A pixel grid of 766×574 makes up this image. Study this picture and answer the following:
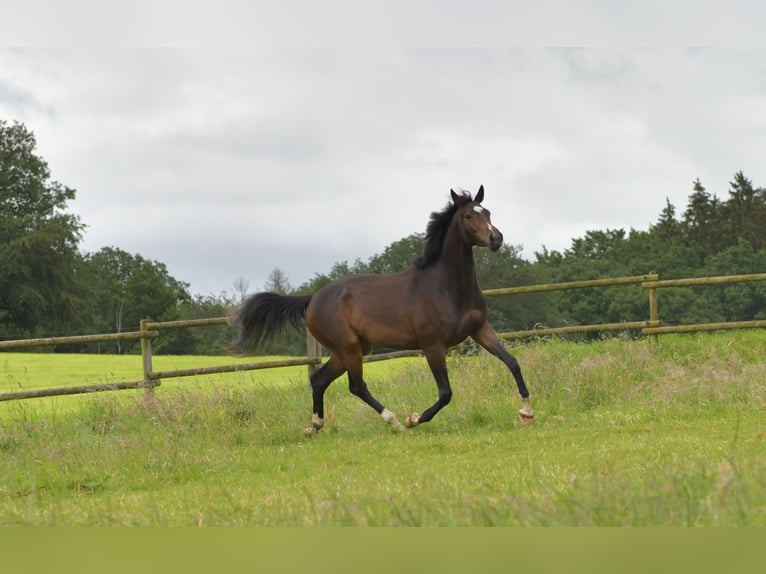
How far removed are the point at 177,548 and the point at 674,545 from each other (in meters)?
0.84

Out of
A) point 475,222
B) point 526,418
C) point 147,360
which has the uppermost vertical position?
point 475,222

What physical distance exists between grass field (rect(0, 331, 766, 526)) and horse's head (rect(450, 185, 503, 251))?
1.88 m

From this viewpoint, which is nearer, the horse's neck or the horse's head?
the horse's head

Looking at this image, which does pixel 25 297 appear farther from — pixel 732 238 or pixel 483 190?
pixel 732 238

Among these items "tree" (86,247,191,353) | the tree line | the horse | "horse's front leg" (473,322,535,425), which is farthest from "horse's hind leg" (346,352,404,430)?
"tree" (86,247,191,353)

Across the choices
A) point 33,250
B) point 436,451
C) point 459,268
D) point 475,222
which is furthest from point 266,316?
point 33,250

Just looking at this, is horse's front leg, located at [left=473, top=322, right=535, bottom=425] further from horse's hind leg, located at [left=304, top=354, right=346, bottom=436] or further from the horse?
horse's hind leg, located at [left=304, top=354, right=346, bottom=436]

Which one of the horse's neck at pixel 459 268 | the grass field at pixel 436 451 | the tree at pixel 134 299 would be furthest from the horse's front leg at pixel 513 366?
the tree at pixel 134 299

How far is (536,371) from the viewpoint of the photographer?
34.7ft

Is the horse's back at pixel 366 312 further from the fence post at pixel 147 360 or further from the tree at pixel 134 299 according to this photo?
the tree at pixel 134 299

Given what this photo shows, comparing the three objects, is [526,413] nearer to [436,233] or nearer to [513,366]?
[513,366]

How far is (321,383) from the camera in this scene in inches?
375

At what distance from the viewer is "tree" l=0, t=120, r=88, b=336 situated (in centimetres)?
4006

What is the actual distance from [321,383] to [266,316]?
1.14 metres
